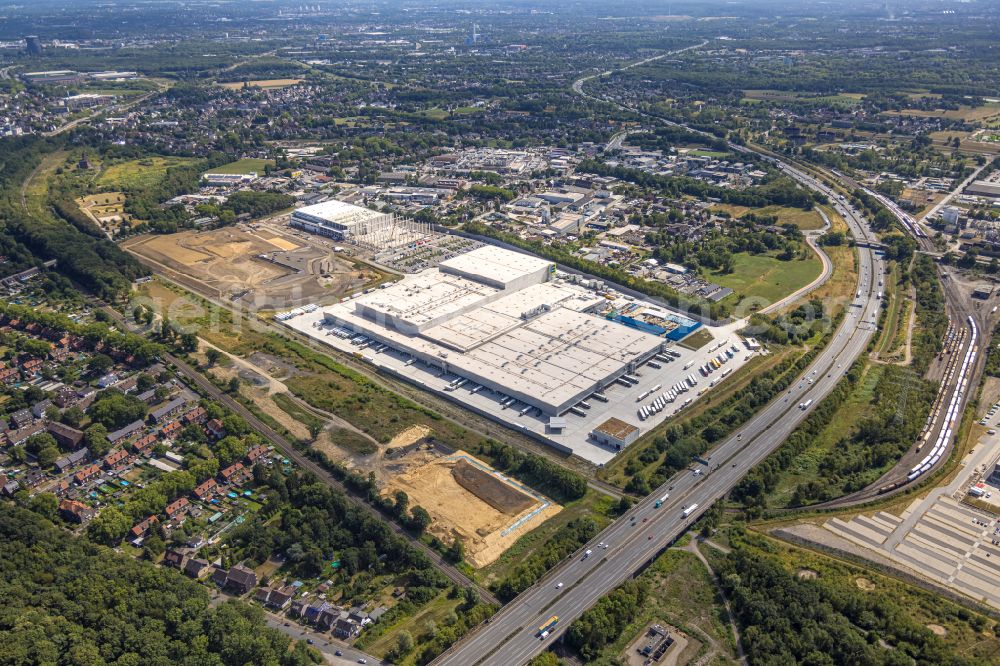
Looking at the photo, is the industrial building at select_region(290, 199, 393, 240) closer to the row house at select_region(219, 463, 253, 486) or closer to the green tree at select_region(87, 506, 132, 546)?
the row house at select_region(219, 463, 253, 486)

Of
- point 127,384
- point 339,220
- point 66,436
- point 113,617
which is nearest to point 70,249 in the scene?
point 339,220

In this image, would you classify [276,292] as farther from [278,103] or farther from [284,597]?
[278,103]

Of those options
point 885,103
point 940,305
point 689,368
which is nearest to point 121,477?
point 689,368

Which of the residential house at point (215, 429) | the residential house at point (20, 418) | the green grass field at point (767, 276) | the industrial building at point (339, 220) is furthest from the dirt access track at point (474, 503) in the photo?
the industrial building at point (339, 220)

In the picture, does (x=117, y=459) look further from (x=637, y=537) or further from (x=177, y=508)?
(x=637, y=537)

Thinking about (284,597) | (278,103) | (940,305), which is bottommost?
(284,597)

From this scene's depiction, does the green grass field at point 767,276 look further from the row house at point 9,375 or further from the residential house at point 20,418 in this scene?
the row house at point 9,375
